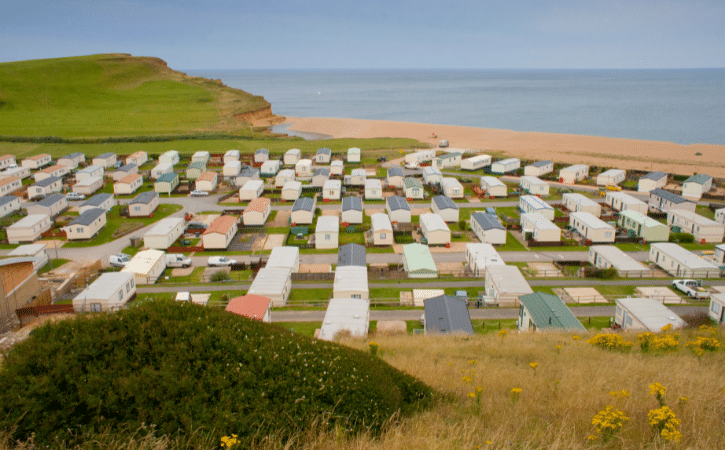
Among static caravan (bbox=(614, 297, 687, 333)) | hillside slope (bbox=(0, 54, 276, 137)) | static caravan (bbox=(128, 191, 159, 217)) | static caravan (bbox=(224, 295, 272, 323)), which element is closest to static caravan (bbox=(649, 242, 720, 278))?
static caravan (bbox=(614, 297, 687, 333))

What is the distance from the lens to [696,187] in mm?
54062

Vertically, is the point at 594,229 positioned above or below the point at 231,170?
below

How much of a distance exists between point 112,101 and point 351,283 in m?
132

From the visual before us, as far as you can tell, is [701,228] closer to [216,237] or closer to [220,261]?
[220,261]

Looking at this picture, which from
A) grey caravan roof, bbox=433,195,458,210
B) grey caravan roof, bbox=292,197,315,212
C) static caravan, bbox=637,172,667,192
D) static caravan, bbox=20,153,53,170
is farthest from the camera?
static caravan, bbox=20,153,53,170

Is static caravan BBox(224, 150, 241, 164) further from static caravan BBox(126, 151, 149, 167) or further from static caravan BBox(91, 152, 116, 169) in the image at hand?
static caravan BBox(91, 152, 116, 169)

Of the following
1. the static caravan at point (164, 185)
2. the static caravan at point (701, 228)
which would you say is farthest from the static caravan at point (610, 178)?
the static caravan at point (164, 185)

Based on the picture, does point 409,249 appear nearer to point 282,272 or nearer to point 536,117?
point 282,272

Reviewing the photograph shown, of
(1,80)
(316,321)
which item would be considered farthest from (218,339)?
(1,80)

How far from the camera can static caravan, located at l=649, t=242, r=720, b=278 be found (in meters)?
32.9

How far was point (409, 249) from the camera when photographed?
120 ft

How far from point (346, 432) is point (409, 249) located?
29505 millimetres

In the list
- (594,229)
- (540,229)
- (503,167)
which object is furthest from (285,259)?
(503,167)

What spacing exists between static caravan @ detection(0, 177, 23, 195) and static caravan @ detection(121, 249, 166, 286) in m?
33.6
